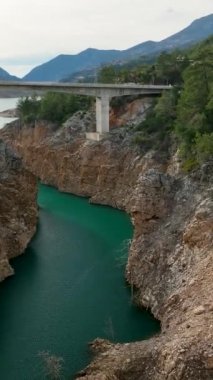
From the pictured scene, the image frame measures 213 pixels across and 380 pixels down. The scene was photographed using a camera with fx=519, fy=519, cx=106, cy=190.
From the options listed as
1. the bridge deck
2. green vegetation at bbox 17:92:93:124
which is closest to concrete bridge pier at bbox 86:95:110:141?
the bridge deck

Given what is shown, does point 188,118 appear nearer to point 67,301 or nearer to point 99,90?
point 67,301

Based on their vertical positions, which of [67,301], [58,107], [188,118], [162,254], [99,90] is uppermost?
[99,90]

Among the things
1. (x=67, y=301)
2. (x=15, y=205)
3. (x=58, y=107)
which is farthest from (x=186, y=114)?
(x=58, y=107)

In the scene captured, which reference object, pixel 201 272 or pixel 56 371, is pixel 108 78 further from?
pixel 56 371

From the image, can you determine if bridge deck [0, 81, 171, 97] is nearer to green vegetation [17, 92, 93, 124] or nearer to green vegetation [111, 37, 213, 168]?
green vegetation [111, 37, 213, 168]

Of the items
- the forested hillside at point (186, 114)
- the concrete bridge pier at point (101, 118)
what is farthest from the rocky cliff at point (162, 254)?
the forested hillside at point (186, 114)

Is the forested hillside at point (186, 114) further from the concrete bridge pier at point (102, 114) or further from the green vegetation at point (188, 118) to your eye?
the concrete bridge pier at point (102, 114)
